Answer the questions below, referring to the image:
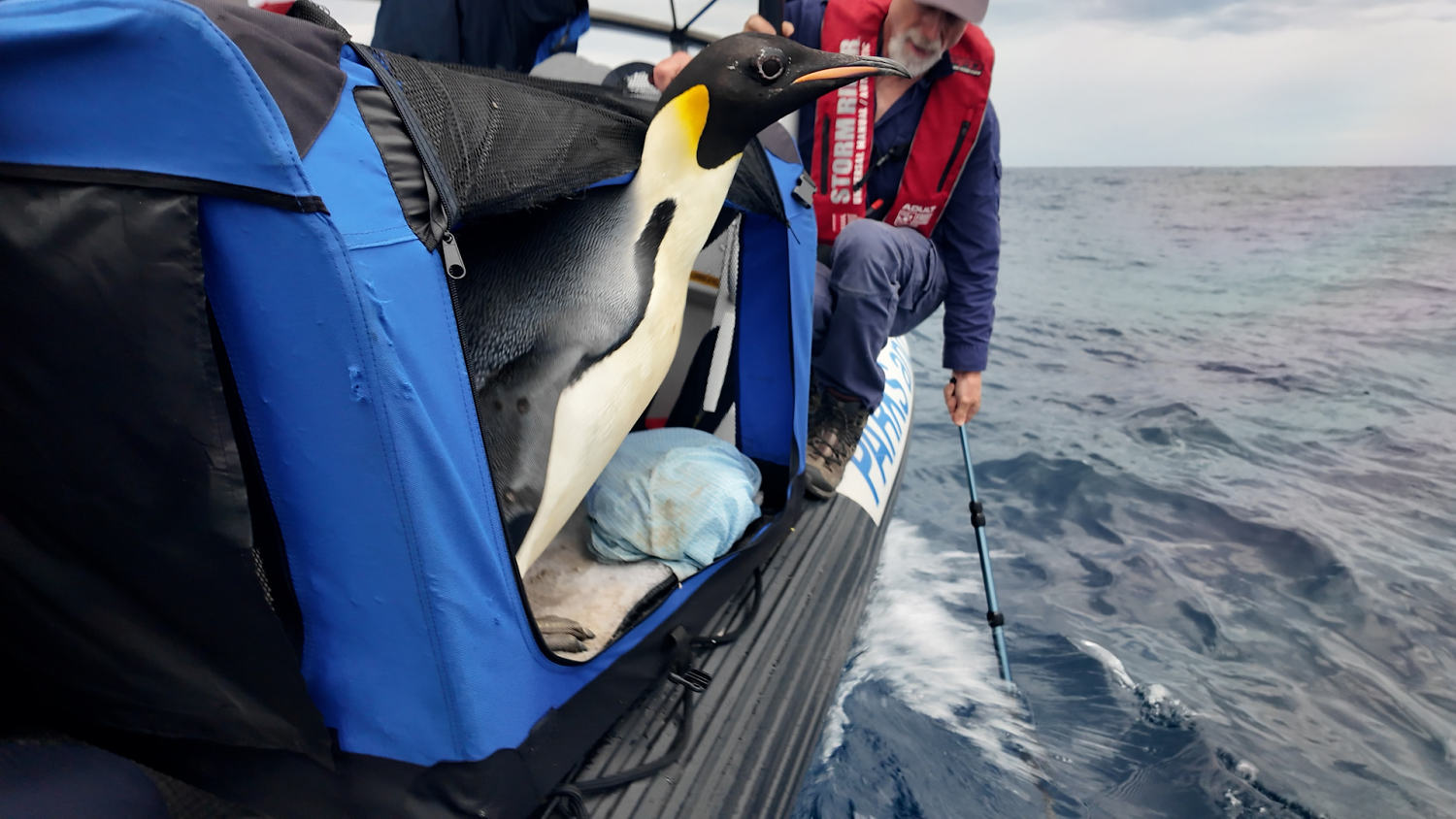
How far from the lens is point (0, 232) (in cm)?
74

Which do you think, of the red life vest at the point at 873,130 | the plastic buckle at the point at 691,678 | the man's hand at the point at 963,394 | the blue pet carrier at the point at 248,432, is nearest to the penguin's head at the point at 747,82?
the blue pet carrier at the point at 248,432

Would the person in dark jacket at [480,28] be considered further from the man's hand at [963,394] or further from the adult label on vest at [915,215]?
the man's hand at [963,394]

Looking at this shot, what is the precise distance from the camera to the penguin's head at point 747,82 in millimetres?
1204

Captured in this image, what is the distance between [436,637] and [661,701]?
1.70ft

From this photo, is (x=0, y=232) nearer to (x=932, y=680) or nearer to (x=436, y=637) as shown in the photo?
(x=436, y=637)

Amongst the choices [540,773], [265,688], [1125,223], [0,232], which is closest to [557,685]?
[540,773]

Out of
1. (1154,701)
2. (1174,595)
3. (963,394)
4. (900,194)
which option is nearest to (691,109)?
(900,194)

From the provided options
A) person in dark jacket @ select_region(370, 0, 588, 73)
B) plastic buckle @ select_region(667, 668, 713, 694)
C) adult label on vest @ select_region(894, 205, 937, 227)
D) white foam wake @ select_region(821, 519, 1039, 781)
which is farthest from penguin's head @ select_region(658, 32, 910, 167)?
white foam wake @ select_region(821, 519, 1039, 781)

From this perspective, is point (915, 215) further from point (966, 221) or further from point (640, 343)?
point (640, 343)

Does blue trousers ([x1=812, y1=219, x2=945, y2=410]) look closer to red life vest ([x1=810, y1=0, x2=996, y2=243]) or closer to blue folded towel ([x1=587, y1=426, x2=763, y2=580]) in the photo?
red life vest ([x1=810, y1=0, x2=996, y2=243])

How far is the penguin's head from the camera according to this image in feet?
3.95

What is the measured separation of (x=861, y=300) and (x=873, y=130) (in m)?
0.74

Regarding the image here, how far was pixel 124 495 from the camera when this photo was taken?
2.70 feet

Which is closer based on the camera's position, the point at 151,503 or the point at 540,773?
the point at 151,503
